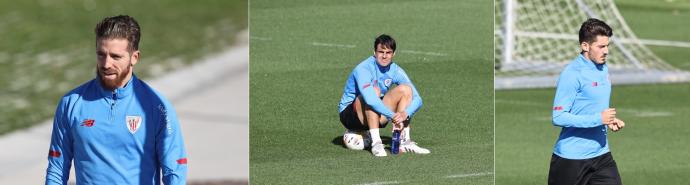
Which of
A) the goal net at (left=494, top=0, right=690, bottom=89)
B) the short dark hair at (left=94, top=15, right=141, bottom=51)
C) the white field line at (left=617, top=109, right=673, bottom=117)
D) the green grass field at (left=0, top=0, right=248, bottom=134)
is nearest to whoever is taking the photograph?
the short dark hair at (left=94, top=15, right=141, bottom=51)

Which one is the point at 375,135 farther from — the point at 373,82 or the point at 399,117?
the point at 373,82

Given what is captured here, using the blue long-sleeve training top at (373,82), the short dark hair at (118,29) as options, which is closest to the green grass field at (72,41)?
the blue long-sleeve training top at (373,82)

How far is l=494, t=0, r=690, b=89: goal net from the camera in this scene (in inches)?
699

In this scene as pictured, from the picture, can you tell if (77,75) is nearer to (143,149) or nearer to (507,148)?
(507,148)

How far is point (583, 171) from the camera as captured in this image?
8.02 m

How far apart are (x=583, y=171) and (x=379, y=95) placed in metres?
1.10

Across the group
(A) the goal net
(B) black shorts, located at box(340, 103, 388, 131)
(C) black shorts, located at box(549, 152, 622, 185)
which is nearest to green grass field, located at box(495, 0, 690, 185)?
(A) the goal net

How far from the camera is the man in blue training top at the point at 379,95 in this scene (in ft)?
25.3

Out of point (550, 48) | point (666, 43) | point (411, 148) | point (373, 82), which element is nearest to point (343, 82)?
point (373, 82)

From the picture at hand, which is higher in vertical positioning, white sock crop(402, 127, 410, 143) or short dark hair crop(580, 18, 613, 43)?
short dark hair crop(580, 18, 613, 43)

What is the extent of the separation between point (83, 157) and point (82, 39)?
16.0m

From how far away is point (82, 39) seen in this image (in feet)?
73.1

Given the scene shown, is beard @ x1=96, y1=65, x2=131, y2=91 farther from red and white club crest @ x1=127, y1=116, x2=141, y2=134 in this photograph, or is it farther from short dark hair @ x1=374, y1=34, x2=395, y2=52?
short dark hair @ x1=374, y1=34, x2=395, y2=52

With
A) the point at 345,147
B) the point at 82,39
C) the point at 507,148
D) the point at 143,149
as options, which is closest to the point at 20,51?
the point at 82,39
